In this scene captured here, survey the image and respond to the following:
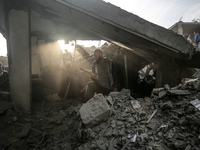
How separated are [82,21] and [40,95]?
3082 mm

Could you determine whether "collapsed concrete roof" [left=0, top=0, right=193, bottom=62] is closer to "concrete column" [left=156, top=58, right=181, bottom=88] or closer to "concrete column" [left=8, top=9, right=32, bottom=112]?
"concrete column" [left=8, top=9, right=32, bottom=112]

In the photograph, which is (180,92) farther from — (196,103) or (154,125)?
(154,125)

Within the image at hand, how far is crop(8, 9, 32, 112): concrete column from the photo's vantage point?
9.46 feet

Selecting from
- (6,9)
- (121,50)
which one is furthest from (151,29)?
(6,9)

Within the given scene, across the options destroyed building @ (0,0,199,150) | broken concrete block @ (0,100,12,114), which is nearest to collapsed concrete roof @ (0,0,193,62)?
destroyed building @ (0,0,199,150)

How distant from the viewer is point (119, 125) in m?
2.04

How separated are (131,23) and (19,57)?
9.33 ft

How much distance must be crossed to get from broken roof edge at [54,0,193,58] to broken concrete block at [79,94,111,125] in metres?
1.74

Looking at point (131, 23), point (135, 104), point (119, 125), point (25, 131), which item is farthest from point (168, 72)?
point (25, 131)

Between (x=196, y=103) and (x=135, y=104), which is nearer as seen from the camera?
(x=196, y=103)

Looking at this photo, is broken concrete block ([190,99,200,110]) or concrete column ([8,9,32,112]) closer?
broken concrete block ([190,99,200,110])

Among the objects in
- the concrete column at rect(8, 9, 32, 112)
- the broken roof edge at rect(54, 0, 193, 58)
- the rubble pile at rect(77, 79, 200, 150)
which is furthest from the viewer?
the concrete column at rect(8, 9, 32, 112)

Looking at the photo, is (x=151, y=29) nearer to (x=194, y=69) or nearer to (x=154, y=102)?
(x=154, y=102)

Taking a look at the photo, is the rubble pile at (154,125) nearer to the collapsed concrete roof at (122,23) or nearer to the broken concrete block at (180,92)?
the broken concrete block at (180,92)
